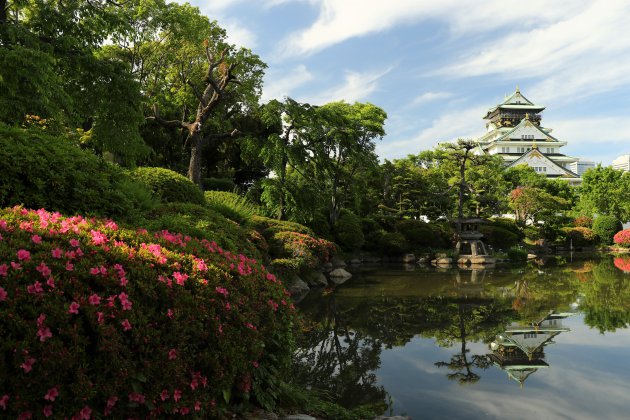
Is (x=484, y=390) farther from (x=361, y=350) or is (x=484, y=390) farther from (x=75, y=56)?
(x=75, y=56)

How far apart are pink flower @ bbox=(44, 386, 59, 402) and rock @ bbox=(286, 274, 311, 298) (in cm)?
835

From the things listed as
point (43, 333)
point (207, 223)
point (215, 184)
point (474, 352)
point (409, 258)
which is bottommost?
point (474, 352)

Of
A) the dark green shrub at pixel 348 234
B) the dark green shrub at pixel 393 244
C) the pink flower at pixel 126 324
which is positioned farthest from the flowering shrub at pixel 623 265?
the pink flower at pixel 126 324

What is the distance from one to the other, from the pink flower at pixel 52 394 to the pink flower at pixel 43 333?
0.71 feet

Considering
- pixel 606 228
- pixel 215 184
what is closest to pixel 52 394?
pixel 215 184

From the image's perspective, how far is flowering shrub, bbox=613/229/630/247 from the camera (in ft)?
87.6

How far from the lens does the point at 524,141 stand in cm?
4972

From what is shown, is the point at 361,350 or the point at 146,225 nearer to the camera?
the point at 146,225

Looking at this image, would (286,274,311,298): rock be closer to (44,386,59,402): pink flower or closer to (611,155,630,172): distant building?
(44,386,59,402): pink flower

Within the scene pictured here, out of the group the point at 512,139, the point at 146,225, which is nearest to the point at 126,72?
the point at 146,225

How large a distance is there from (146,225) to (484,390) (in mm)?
3626

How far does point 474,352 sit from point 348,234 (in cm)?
1405

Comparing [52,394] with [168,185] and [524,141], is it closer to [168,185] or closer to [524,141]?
[168,185]

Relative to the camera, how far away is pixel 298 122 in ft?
53.9
